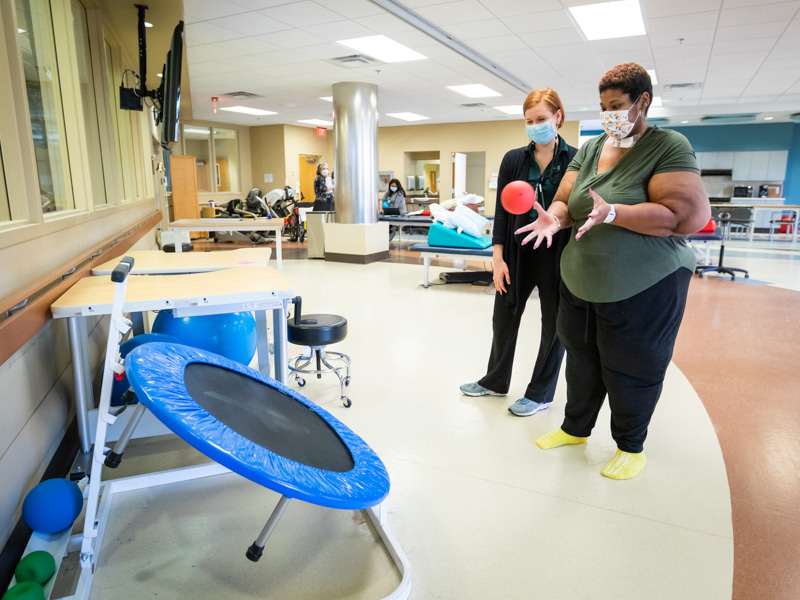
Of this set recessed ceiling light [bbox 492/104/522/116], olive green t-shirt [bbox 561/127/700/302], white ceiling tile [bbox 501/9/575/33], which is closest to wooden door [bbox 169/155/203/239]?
recessed ceiling light [bbox 492/104/522/116]

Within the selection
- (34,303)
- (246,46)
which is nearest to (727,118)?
(246,46)

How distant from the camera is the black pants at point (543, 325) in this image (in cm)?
252

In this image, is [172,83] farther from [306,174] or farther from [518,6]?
[306,174]

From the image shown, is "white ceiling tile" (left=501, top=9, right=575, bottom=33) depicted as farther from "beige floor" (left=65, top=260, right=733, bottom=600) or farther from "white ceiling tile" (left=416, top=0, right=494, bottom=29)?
"beige floor" (left=65, top=260, right=733, bottom=600)

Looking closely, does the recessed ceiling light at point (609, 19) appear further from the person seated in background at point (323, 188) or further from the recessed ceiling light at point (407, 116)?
the recessed ceiling light at point (407, 116)

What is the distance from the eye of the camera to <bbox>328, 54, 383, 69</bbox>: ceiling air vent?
22.6 feet

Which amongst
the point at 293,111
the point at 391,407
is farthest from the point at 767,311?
the point at 293,111

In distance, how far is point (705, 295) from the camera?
5980 millimetres

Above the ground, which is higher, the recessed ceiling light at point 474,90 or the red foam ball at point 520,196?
the recessed ceiling light at point 474,90

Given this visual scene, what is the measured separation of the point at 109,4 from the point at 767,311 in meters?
6.49

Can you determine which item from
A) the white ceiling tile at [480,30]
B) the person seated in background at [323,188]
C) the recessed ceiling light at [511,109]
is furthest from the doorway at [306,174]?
the white ceiling tile at [480,30]

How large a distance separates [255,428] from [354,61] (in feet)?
22.1

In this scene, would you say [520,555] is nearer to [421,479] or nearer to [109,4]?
[421,479]

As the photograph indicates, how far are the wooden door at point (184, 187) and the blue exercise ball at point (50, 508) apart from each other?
34.3 ft
